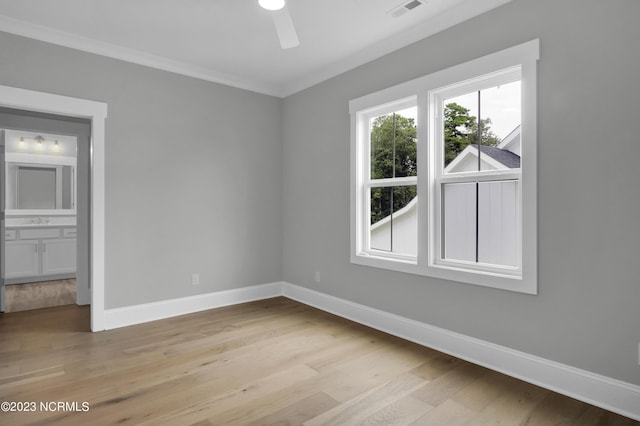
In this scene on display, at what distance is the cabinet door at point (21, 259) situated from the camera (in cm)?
545

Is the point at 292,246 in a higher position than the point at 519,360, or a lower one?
higher

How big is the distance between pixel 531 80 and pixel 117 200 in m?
3.69

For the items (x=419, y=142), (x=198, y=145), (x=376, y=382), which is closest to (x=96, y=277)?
(x=198, y=145)

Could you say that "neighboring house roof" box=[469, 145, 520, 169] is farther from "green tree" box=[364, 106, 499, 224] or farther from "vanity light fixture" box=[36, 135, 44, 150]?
"vanity light fixture" box=[36, 135, 44, 150]

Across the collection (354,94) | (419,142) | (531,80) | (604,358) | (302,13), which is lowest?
(604,358)

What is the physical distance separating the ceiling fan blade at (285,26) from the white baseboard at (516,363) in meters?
2.45

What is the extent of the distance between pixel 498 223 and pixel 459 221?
0.32 metres

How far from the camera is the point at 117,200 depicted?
3611mm

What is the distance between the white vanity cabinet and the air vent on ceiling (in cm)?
583

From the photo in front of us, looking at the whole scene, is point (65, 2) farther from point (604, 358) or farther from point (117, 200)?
point (604, 358)

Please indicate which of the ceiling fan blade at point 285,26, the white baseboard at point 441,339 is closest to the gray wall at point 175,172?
the white baseboard at point 441,339

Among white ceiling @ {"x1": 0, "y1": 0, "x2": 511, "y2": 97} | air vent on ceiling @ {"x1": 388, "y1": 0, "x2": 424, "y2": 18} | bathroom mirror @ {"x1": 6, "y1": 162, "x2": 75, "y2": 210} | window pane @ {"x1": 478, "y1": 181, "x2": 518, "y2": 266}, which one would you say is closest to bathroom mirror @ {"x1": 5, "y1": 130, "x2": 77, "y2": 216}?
bathroom mirror @ {"x1": 6, "y1": 162, "x2": 75, "y2": 210}

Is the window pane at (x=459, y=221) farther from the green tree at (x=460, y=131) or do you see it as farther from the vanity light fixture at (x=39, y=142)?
the vanity light fixture at (x=39, y=142)

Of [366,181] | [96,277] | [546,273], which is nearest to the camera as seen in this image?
[546,273]
